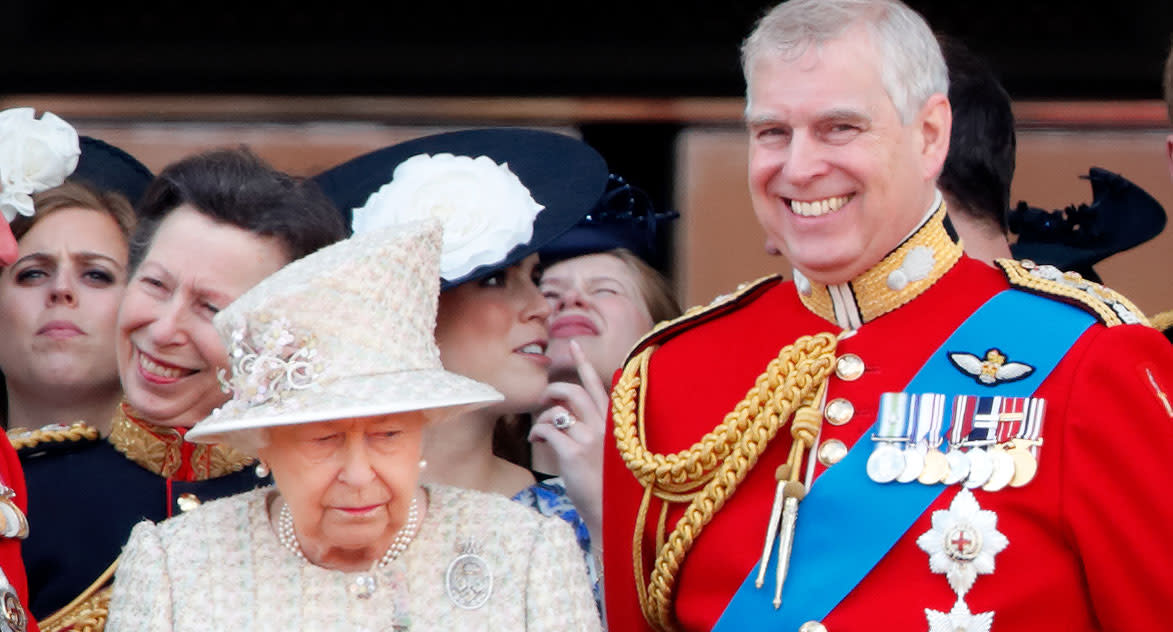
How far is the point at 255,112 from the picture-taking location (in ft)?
16.4

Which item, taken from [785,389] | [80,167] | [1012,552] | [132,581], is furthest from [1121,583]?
[80,167]

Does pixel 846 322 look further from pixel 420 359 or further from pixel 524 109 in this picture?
pixel 524 109

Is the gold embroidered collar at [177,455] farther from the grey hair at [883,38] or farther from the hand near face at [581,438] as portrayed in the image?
the grey hair at [883,38]

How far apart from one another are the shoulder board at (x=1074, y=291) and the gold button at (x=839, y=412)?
0.28 meters

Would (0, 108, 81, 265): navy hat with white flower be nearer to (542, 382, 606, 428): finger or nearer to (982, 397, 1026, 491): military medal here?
(542, 382, 606, 428): finger

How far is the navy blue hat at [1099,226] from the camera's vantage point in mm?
3992

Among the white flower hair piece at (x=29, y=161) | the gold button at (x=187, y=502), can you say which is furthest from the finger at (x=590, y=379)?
the white flower hair piece at (x=29, y=161)

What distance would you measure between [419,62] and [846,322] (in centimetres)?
221

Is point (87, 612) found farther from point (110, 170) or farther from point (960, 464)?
point (960, 464)

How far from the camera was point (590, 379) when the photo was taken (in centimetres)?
359

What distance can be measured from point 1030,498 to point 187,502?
1232 millimetres

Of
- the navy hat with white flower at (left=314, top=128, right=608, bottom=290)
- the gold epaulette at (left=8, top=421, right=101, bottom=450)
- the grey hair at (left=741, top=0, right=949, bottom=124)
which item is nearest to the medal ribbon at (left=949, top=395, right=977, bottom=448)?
the grey hair at (left=741, top=0, right=949, bottom=124)

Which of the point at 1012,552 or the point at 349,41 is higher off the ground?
the point at 349,41

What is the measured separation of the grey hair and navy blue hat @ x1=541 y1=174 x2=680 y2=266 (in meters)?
1.05
